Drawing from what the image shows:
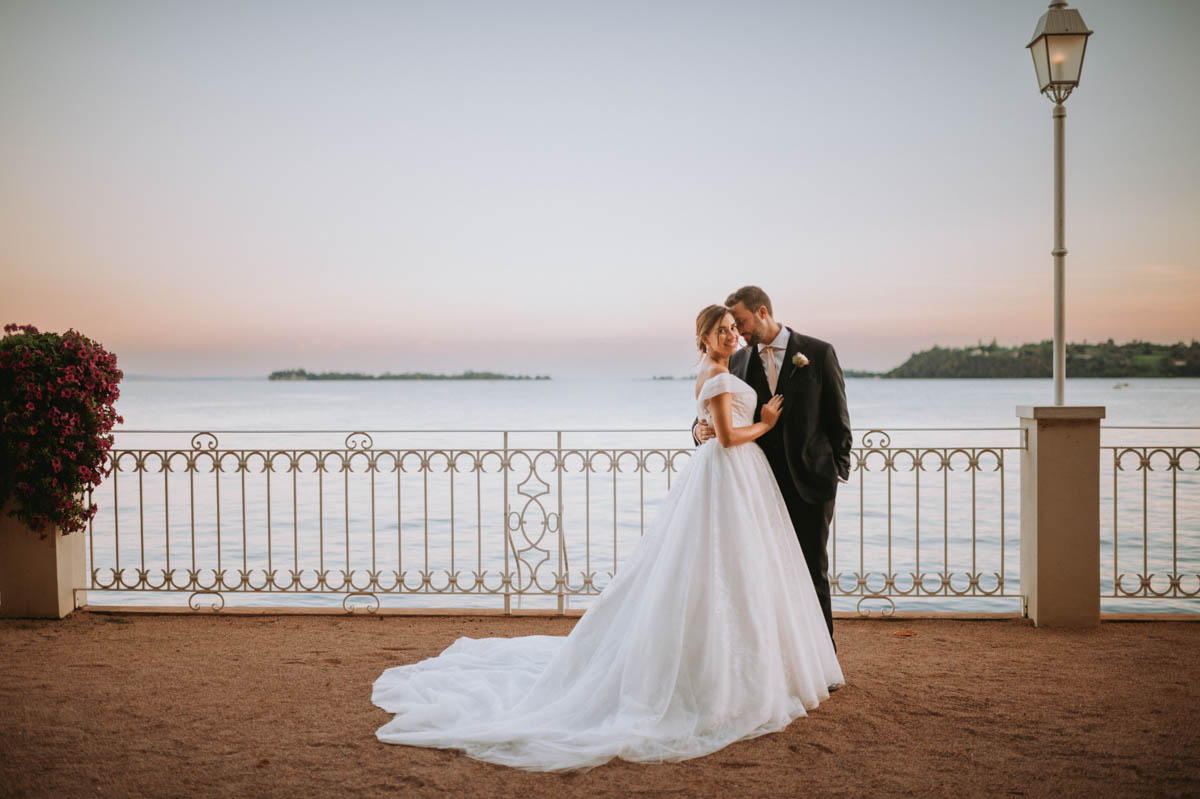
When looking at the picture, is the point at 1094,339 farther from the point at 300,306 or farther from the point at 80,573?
the point at 80,573

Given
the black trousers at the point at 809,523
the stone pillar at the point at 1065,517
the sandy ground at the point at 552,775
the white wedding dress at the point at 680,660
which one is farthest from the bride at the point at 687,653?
the stone pillar at the point at 1065,517

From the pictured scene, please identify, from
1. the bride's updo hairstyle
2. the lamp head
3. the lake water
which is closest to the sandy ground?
the lake water

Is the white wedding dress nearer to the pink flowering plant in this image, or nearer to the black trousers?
the black trousers

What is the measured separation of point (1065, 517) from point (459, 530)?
9851mm

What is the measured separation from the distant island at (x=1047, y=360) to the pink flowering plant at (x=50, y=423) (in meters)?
13.7

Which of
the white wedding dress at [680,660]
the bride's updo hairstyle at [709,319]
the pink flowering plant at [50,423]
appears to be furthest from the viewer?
the pink flowering plant at [50,423]

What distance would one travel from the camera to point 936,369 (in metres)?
29.5

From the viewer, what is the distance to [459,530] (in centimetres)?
1313

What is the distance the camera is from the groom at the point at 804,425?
4.06m

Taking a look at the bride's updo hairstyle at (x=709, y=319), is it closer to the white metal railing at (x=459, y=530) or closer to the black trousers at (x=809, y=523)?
the black trousers at (x=809, y=523)

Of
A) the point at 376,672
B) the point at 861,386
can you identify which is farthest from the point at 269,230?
the point at 861,386

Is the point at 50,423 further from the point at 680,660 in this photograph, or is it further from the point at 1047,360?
the point at 1047,360

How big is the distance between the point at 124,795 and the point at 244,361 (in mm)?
27890

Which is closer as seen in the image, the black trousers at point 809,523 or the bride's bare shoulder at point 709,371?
the bride's bare shoulder at point 709,371
